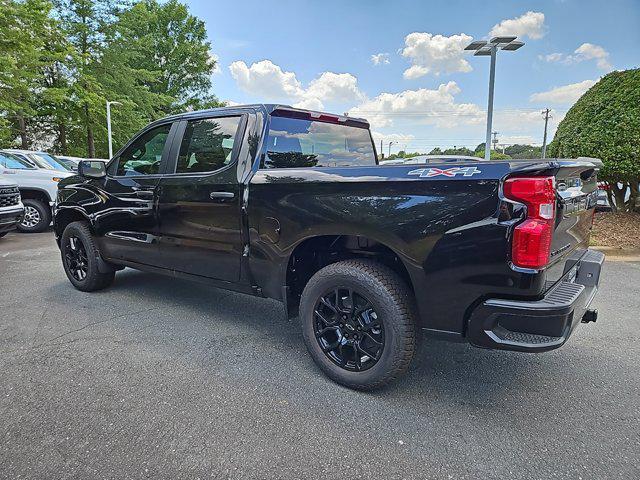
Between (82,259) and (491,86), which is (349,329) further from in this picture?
(491,86)

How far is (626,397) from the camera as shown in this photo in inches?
101

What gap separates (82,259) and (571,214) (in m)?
4.62

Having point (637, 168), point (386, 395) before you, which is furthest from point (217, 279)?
point (637, 168)

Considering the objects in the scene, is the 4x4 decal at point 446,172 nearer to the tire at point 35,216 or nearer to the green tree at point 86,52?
the tire at point 35,216

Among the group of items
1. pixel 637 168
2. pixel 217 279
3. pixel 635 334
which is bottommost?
pixel 635 334

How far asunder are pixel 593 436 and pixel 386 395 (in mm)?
1098

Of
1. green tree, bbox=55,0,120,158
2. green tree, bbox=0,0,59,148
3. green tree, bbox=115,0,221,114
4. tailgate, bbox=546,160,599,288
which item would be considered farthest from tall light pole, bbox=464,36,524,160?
green tree, bbox=115,0,221,114

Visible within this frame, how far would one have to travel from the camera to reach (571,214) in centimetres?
245

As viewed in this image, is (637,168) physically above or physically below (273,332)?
above

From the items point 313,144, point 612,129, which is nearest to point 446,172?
point 313,144

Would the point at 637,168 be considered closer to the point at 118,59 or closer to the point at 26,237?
the point at 26,237

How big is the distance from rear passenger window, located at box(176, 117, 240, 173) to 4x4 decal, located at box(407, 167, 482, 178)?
5.15ft

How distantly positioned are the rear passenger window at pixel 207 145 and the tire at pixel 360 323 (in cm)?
131

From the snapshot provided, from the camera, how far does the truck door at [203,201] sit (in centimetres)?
317
